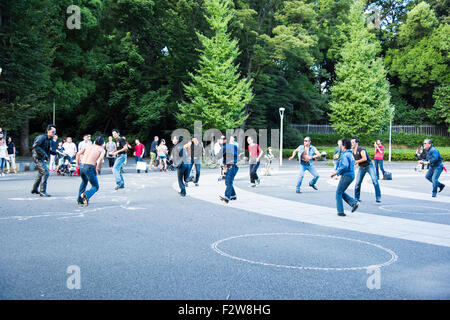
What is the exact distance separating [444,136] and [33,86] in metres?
47.3

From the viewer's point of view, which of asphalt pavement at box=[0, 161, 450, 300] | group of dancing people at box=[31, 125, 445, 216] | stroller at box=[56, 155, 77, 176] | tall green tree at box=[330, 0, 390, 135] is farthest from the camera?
tall green tree at box=[330, 0, 390, 135]

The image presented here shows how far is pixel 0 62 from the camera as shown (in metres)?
25.6

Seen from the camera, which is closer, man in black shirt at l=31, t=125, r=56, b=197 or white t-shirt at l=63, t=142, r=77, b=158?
man in black shirt at l=31, t=125, r=56, b=197

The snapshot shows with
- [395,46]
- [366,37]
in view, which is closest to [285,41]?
[366,37]

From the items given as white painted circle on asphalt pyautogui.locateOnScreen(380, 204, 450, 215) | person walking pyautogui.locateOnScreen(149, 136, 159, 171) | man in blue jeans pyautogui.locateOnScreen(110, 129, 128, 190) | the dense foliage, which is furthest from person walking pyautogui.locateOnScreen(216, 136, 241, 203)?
the dense foliage

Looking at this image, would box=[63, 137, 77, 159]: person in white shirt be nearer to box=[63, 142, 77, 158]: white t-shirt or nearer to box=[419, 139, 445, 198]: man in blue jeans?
box=[63, 142, 77, 158]: white t-shirt

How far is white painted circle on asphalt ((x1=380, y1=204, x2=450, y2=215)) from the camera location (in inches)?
421

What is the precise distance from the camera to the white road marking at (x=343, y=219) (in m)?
7.93

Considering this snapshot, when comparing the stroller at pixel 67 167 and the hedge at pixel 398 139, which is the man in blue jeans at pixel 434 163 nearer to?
the stroller at pixel 67 167

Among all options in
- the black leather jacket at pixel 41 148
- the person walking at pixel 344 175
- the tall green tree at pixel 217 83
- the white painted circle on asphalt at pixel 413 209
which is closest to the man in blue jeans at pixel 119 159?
the black leather jacket at pixel 41 148

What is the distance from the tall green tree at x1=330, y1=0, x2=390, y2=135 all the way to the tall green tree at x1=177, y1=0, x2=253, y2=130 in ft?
54.1

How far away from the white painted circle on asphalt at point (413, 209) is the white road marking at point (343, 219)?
1235 mm
